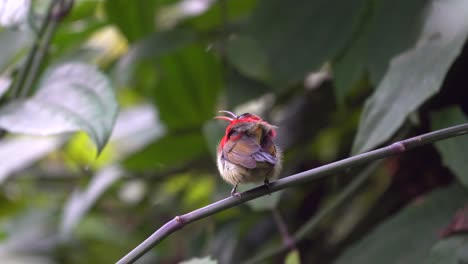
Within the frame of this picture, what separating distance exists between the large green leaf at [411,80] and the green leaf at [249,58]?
461 millimetres

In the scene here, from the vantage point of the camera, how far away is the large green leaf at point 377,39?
1.49 meters

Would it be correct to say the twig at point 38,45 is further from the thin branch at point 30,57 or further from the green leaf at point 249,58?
the green leaf at point 249,58

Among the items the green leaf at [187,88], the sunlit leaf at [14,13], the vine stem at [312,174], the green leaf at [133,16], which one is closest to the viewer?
the vine stem at [312,174]

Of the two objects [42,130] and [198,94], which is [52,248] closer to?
[198,94]

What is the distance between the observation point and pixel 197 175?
2.46 m

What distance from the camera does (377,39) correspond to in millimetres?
1542

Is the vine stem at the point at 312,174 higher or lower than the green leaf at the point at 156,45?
lower

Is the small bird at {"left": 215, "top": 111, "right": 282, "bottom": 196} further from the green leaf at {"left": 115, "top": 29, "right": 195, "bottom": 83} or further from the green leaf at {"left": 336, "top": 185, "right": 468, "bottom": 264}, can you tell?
the green leaf at {"left": 115, "top": 29, "right": 195, "bottom": 83}

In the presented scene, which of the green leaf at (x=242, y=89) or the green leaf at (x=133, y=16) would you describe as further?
the green leaf at (x=133, y=16)

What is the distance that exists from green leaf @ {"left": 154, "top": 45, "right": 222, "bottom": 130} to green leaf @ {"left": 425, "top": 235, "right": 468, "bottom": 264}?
1055 millimetres

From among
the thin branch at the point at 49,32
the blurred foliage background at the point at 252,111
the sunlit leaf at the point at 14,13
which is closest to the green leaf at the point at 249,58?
the blurred foliage background at the point at 252,111

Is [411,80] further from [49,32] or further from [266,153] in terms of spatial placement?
[49,32]

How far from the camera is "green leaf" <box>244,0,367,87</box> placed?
1647 mm

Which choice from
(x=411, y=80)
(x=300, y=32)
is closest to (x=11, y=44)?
(x=300, y=32)
